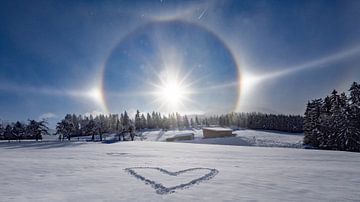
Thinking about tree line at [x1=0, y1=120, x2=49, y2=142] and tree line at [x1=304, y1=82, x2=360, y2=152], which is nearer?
tree line at [x1=304, y1=82, x2=360, y2=152]

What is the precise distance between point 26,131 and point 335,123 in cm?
9626

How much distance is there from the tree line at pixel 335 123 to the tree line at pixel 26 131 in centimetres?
8324

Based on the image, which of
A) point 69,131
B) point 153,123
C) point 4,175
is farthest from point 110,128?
point 4,175

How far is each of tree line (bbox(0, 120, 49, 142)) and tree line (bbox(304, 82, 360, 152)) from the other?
273 ft

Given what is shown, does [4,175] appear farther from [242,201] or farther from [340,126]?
[340,126]

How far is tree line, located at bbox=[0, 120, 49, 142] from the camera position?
83562 mm

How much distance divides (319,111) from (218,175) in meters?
48.8

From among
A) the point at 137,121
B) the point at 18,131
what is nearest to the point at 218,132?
the point at 18,131

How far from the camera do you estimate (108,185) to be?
43.1 feet

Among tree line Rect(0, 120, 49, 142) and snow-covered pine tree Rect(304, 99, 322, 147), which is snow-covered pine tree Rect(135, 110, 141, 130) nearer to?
tree line Rect(0, 120, 49, 142)

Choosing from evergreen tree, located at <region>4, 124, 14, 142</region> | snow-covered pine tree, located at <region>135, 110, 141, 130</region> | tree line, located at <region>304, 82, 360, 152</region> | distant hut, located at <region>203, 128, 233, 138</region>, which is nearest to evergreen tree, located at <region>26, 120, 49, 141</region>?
evergreen tree, located at <region>4, 124, 14, 142</region>

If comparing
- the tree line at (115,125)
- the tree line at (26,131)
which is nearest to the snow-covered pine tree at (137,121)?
the tree line at (115,125)

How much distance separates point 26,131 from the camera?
8800cm

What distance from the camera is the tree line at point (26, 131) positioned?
3290 inches
